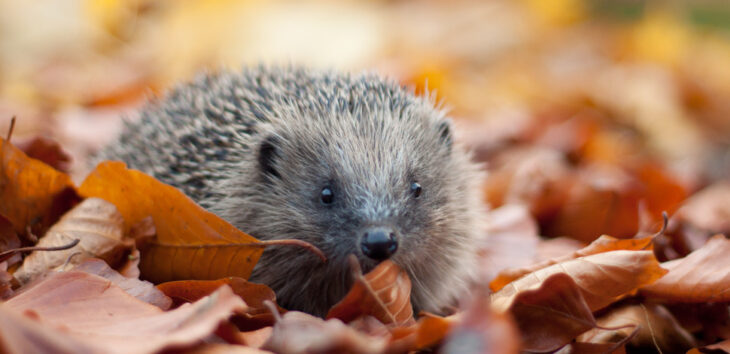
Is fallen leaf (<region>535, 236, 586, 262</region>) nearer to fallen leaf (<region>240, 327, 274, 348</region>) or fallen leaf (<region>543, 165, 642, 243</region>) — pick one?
fallen leaf (<region>543, 165, 642, 243</region>)

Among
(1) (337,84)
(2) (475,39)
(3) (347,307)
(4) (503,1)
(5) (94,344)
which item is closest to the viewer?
(5) (94,344)

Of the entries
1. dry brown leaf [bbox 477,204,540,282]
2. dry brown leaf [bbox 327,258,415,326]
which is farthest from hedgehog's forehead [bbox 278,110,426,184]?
dry brown leaf [bbox 477,204,540,282]

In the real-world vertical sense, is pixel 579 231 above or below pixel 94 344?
below

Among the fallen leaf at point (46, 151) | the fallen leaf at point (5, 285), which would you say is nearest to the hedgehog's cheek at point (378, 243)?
the fallen leaf at point (5, 285)

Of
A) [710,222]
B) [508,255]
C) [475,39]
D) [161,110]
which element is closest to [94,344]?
[161,110]

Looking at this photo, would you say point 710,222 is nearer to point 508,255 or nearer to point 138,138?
point 508,255

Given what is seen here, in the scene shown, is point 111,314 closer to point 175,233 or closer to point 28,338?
point 28,338
